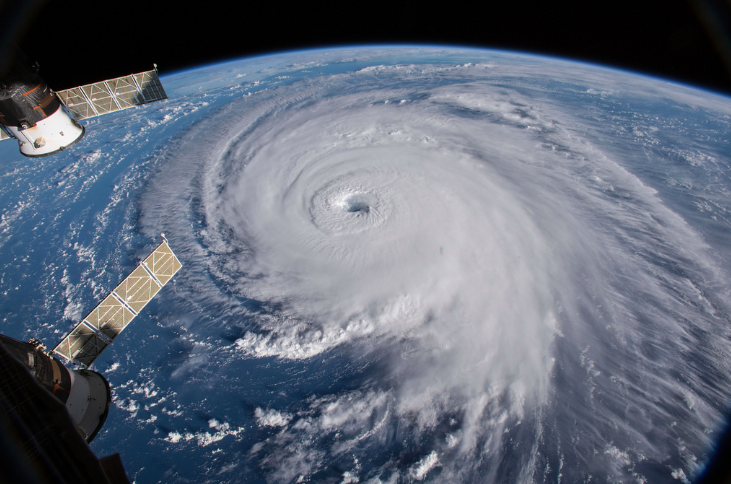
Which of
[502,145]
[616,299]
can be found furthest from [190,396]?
[502,145]

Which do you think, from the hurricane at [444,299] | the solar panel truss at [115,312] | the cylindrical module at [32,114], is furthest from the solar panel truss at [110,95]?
the solar panel truss at [115,312]

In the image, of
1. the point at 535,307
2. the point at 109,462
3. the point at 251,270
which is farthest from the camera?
the point at 251,270

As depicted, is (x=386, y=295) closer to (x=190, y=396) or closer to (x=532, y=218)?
(x=190, y=396)

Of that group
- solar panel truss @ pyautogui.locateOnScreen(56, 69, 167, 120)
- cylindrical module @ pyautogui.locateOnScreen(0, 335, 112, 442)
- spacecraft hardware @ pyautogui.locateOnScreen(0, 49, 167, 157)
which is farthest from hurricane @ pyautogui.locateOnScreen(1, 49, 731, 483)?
spacecraft hardware @ pyautogui.locateOnScreen(0, 49, 167, 157)

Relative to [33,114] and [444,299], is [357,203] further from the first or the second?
[33,114]

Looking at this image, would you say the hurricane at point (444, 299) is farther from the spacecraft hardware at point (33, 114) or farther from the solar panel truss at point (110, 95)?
the spacecraft hardware at point (33, 114)

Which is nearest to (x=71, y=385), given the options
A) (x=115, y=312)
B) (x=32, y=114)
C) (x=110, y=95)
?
(x=115, y=312)
